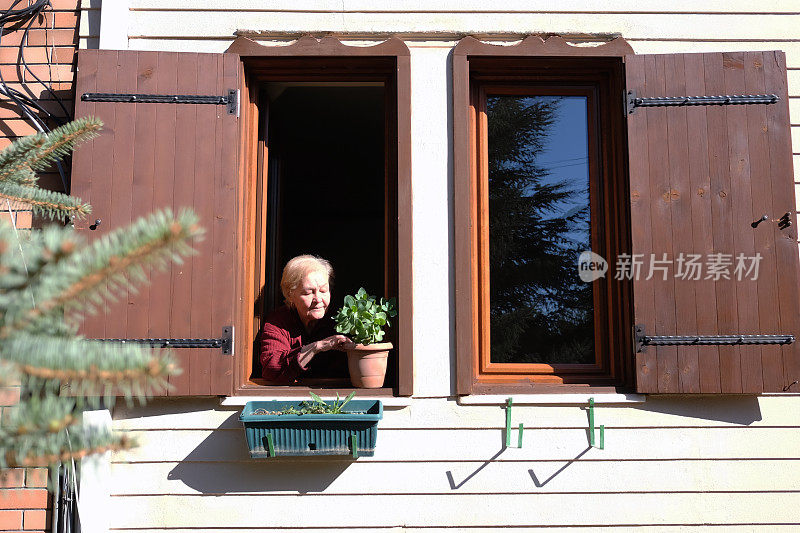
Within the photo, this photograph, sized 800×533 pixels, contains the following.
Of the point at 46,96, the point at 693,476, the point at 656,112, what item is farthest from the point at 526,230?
the point at 46,96

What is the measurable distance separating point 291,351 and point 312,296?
25cm

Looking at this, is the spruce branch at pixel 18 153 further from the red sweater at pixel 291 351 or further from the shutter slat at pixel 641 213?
the shutter slat at pixel 641 213

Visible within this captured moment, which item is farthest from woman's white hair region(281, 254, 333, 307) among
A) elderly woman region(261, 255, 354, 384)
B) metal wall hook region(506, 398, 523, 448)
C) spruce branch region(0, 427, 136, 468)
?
spruce branch region(0, 427, 136, 468)

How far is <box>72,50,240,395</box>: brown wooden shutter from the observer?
2865mm

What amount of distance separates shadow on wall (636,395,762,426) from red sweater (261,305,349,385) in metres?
1.26

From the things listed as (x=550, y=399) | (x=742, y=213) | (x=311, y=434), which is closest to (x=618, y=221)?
(x=742, y=213)

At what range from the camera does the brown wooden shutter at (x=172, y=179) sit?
2.87 meters

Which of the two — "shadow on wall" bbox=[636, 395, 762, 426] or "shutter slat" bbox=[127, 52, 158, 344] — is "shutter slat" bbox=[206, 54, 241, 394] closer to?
"shutter slat" bbox=[127, 52, 158, 344]

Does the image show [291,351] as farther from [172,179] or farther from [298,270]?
[172,179]

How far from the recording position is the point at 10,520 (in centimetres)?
292

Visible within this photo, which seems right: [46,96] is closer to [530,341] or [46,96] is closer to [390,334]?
[390,334]

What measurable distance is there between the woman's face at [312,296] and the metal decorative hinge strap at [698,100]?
4.68ft

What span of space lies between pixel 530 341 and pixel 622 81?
3.72ft

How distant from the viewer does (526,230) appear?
10.6 feet
